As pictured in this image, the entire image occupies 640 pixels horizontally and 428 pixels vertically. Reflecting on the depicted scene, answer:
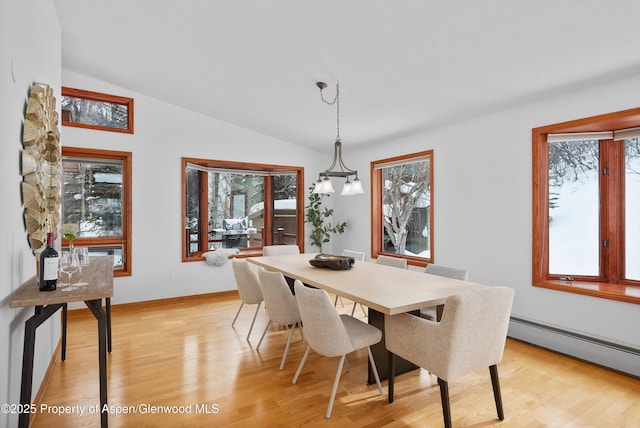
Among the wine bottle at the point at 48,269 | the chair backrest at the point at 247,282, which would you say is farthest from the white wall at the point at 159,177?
the wine bottle at the point at 48,269

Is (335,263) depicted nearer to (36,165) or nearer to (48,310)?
(48,310)

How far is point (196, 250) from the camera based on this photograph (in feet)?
17.5

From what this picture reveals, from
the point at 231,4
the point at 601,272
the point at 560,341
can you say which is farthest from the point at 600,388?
the point at 231,4

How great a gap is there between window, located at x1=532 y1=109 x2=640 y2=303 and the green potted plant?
121 inches

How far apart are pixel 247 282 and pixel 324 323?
1405 mm

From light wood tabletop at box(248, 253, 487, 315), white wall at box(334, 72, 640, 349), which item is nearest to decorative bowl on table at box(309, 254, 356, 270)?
light wood tabletop at box(248, 253, 487, 315)

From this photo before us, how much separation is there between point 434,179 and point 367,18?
2392 mm

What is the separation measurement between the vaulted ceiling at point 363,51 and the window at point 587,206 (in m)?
0.54

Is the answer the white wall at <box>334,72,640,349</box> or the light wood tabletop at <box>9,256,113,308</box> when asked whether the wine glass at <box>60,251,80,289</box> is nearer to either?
the light wood tabletop at <box>9,256,113,308</box>

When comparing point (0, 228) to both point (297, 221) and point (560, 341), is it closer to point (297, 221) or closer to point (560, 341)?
Answer: point (560, 341)

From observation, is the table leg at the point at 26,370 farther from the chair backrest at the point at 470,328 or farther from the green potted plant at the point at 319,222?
the green potted plant at the point at 319,222

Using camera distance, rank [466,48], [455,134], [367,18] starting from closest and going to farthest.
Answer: [367,18]
[466,48]
[455,134]

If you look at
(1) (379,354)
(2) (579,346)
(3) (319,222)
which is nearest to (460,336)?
(1) (379,354)

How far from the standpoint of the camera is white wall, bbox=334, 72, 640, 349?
111 inches
